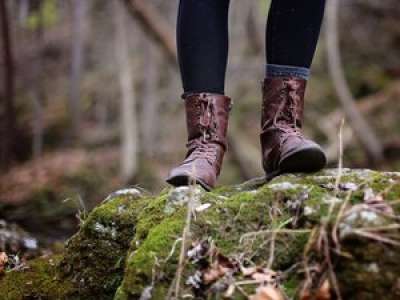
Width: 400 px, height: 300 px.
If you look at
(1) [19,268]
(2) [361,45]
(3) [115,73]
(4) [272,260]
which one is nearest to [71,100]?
(3) [115,73]

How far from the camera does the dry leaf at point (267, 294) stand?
1271 mm

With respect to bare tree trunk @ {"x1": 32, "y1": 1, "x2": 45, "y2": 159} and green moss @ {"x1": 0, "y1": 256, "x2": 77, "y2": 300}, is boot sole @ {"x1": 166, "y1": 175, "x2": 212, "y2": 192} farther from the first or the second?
bare tree trunk @ {"x1": 32, "y1": 1, "x2": 45, "y2": 159}

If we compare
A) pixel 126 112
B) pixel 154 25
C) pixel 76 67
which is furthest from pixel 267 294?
pixel 76 67

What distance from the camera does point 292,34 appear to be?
1.89 meters

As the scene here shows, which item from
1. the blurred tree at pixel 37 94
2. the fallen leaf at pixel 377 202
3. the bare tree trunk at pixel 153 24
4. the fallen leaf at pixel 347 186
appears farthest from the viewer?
the blurred tree at pixel 37 94

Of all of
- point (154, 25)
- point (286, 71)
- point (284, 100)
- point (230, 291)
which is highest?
point (154, 25)

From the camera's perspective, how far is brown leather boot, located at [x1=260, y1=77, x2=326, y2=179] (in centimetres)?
182

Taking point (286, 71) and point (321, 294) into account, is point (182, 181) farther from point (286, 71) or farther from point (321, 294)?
point (321, 294)

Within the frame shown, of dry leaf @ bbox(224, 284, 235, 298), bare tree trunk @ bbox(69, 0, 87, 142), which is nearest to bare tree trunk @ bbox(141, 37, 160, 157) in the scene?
bare tree trunk @ bbox(69, 0, 87, 142)

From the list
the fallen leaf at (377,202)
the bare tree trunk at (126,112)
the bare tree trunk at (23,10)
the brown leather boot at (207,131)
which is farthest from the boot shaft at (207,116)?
the bare tree trunk at (23,10)

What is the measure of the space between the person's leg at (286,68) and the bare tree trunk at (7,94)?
6.27 metres

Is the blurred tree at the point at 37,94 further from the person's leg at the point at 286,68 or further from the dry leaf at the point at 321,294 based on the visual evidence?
the dry leaf at the point at 321,294

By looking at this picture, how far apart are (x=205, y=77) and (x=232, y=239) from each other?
66 cm

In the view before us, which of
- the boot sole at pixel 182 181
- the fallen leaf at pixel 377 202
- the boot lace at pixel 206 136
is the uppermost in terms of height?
the boot lace at pixel 206 136
